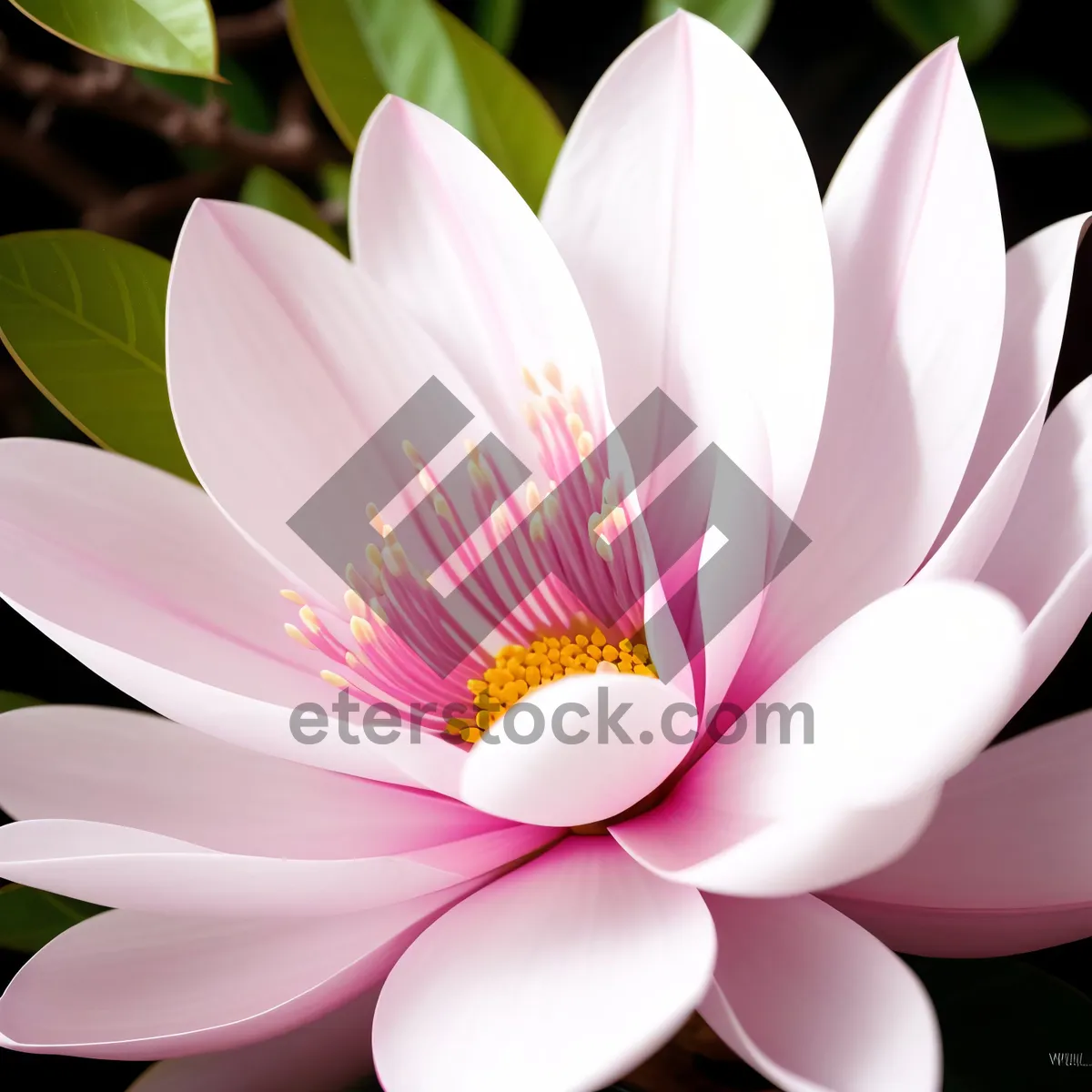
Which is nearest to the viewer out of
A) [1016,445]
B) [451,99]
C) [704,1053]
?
[1016,445]

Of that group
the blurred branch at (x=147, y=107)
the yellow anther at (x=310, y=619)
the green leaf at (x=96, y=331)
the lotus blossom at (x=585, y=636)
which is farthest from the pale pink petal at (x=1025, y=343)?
the blurred branch at (x=147, y=107)

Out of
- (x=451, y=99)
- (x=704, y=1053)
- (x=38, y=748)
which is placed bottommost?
(x=704, y=1053)

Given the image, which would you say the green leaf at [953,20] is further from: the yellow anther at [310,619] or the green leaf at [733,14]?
the yellow anther at [310,619]

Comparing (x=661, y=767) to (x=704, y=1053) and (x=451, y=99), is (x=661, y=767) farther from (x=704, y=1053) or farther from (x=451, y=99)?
(x=451, y=99)

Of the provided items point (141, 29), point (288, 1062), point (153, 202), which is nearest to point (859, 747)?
point (288, 1062)

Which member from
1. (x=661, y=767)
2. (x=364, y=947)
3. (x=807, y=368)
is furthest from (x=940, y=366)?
(x=364, y=947)

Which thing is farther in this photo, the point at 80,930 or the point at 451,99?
the point at 451,99
